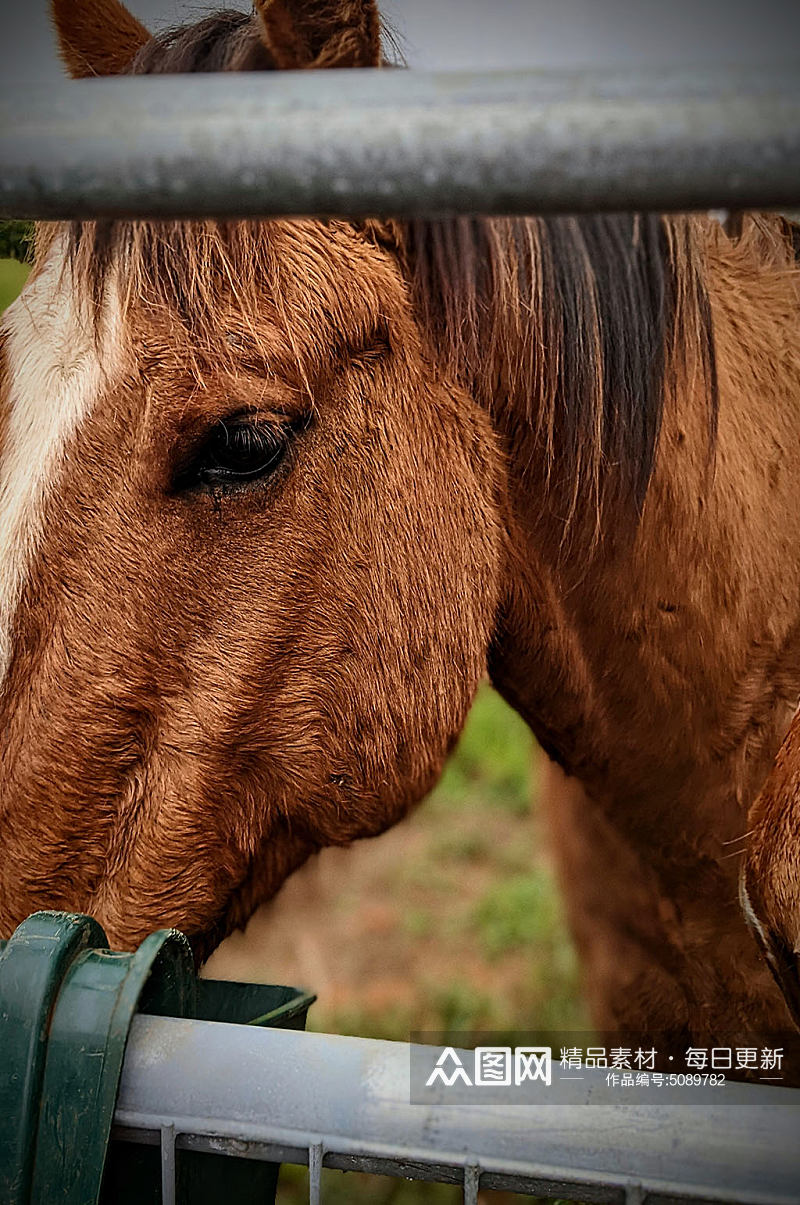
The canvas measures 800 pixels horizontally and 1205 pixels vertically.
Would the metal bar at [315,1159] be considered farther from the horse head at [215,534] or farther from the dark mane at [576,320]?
the dark mane at [576,320]

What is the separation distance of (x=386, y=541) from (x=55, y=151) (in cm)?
83

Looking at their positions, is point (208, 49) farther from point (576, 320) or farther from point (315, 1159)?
point (315, 1159)

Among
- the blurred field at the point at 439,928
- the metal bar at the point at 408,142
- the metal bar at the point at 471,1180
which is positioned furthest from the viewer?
the blurred field at the point at 439,928

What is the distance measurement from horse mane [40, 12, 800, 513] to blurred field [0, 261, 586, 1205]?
1.43 meters

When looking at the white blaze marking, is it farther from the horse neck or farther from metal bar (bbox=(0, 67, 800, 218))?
metal bar (bbox=(0, 67, 800, 218))

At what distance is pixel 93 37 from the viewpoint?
4.72 feet

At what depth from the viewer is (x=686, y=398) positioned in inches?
53.0

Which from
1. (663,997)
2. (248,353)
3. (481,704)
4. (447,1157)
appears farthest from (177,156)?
(481,704)

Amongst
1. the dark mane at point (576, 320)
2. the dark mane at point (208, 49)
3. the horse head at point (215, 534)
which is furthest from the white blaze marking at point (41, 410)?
the dark mane at point (576, 320)

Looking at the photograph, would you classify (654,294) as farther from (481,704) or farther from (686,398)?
(481,704)

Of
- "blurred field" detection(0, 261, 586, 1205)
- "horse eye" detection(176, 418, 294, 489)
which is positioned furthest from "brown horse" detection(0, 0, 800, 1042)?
"blurred field" detection(0, 261, 586, 1205)

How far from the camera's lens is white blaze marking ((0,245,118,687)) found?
3.74 feet

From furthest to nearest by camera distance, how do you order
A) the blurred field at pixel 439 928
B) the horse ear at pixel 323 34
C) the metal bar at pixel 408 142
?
the blurred field at pixel 439 928
the horse ear at pixel 323 34
the metal bar at pixel 408 142

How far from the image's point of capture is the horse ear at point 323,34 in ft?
3.59
